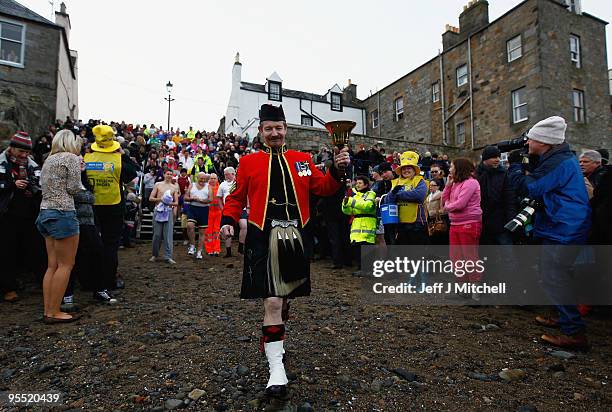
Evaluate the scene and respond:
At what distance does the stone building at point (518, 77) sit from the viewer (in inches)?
766

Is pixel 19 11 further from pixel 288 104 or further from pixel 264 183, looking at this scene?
pixel 264 183

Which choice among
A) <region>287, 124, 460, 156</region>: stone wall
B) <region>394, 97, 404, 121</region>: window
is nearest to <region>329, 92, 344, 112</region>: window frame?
<region>394, 97, 404, 121</region>: window

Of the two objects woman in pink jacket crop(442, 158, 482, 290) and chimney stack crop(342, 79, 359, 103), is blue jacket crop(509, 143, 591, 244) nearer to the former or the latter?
woman in pink jacket crop(442, 158, 482, 290)

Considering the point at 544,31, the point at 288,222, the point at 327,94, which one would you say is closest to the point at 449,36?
the point at 544,31

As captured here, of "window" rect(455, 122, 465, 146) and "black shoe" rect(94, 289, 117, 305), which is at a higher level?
"window" rect(455, 122, 465, 146)

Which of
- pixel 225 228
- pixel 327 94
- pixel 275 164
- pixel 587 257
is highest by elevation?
pixel 327 94

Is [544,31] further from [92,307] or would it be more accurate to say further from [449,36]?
[92,307]

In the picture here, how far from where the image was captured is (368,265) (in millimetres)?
7484

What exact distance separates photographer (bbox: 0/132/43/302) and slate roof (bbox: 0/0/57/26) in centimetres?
1958

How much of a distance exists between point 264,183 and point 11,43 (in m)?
22.9

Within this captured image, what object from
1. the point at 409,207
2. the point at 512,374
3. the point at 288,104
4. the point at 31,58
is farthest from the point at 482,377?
the point at 288,104

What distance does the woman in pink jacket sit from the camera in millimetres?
5203

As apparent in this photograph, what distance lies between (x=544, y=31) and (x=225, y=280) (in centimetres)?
2161

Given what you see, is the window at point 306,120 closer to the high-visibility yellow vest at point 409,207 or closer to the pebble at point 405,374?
the high-visibility yellow vest at point 409,207
